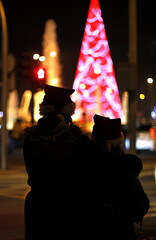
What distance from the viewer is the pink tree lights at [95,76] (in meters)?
35.3

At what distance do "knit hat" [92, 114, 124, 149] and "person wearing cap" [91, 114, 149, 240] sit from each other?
0.18ft

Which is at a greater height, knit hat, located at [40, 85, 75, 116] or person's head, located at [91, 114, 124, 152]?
knit hat, located at [40, 85, 75, 116]

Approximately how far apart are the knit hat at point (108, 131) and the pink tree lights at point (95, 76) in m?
31.0

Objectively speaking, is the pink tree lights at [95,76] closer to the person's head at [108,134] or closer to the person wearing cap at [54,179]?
the person's head at [108,134]

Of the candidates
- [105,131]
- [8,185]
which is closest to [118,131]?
[105,131]

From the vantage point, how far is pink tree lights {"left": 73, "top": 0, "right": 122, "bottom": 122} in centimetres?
3528

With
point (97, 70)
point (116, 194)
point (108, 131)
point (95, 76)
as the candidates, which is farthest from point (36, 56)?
point (116, 194)

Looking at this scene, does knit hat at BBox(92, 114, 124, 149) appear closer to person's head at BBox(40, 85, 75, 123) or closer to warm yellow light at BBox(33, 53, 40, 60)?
person's head at BBox(40, 85, 75, 123)

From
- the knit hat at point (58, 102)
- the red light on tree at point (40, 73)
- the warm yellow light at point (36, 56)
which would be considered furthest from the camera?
the warm yellow light at point (36, 56)

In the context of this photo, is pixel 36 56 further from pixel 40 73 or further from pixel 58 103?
pixel 58 103

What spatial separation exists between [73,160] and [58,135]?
19 centimetres

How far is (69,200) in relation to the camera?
3549mm

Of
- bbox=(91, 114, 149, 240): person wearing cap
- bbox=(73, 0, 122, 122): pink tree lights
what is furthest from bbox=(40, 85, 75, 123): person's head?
bbox=(73, 0, 122, 122): pink tree lights

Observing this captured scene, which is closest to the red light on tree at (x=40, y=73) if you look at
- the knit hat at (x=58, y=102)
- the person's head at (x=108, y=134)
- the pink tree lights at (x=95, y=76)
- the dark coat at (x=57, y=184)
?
the pink tree lights at (x=95, y=76)
